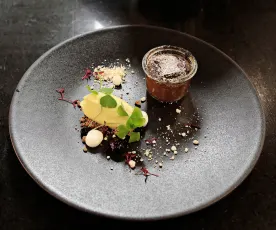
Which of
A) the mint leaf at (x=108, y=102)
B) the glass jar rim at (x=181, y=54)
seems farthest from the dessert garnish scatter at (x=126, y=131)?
the glass jar rim at (x=181, y=54)

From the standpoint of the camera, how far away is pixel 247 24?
1814mm

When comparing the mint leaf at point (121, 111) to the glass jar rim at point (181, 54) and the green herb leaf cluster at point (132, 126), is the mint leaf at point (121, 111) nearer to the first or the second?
the green herb leaf cluster at point (132, 126)

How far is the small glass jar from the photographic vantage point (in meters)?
1.34

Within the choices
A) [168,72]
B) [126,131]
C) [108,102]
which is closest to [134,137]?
[126,131]

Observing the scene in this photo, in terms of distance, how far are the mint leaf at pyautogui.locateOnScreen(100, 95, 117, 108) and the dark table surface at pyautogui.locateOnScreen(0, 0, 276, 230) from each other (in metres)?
0.32

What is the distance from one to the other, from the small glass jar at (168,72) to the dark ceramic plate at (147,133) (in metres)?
0.04

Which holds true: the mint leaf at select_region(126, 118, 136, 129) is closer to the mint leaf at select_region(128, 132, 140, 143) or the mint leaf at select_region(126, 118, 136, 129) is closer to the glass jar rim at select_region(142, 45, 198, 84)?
the mint leaf at select_region(128, 132, 140, 143)

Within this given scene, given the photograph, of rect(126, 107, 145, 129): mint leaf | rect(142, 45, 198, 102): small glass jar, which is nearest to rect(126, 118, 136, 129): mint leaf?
rect(126, 107, 145, 129): mint leaf

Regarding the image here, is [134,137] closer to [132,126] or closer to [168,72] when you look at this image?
[132,126]

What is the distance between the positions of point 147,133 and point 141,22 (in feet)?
2.26

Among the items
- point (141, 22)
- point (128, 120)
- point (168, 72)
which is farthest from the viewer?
point (141, 22)

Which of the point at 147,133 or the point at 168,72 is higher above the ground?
the point at 168,72

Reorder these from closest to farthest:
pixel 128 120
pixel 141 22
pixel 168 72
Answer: pixel 128 120 → pixel 168 72 → pixel 141 22

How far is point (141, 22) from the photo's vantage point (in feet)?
5.87
